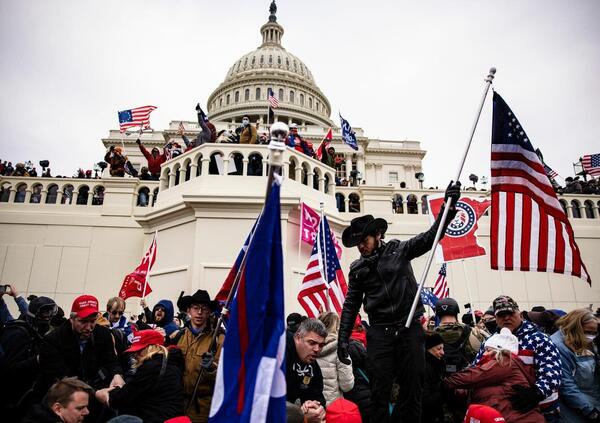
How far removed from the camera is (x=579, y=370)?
13.5 ft

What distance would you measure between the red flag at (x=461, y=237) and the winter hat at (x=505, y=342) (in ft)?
23.0

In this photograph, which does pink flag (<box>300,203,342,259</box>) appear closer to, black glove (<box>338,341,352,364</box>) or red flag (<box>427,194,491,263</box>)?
red flag (<box>427,194,491,263</box>)

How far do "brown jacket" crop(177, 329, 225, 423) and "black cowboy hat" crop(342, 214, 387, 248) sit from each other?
170 centimetres

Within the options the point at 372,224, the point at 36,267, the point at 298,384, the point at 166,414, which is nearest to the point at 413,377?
the point at 298,384

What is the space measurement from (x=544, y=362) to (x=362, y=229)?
1963 mm

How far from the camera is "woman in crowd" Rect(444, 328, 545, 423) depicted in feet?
12.0

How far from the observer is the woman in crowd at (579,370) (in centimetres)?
404

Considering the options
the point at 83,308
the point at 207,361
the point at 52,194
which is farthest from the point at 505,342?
the point at 52,194

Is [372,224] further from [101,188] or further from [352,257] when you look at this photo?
[101,188]

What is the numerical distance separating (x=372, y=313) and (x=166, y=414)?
2007mm

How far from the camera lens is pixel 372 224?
4195 mm

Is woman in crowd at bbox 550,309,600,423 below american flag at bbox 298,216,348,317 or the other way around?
below

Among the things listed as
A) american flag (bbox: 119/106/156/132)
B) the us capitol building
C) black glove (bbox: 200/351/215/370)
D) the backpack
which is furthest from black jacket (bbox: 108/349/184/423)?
american flag (bbox: 119/106/156/132)

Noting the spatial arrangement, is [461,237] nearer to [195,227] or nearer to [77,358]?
[195,227]
